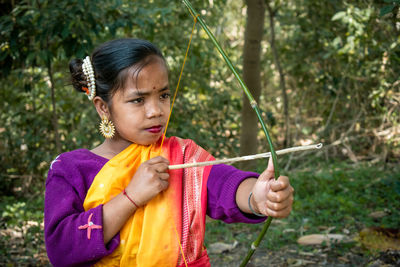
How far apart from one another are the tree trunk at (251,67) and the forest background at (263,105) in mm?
18

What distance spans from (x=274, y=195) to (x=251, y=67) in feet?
12.3

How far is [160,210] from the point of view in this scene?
178 centimetres

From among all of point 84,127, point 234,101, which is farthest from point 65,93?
point 234,101

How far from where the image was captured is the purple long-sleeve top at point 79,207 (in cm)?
170

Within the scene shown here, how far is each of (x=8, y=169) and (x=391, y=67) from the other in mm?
4979

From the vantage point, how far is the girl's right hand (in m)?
1.71

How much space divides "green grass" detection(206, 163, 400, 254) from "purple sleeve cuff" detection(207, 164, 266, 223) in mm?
1831

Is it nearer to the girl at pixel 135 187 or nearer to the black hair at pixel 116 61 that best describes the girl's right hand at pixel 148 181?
the girl at pixel 135 187

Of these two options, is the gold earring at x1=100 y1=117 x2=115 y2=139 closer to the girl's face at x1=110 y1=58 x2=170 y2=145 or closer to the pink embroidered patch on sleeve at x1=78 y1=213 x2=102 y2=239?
the girl's face at x1=110 y1=58 x2=170 y2=145

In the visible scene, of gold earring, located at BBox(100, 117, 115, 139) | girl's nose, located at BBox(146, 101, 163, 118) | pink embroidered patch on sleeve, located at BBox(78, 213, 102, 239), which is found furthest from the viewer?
gold earring, located at BBox(100, 117, 115, 139)

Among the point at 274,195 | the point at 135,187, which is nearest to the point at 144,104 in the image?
the point at 135,187

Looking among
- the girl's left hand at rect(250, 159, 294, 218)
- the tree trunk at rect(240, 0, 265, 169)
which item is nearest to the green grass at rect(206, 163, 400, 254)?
the tree trunk at rect(240, 0, 265, 169)

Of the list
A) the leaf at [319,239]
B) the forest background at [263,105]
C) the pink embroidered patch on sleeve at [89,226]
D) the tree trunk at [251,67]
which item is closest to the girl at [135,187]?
the pink embroidered patch on sleeve at [89,226]

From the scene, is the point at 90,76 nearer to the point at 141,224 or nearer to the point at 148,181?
the point at 148,181
